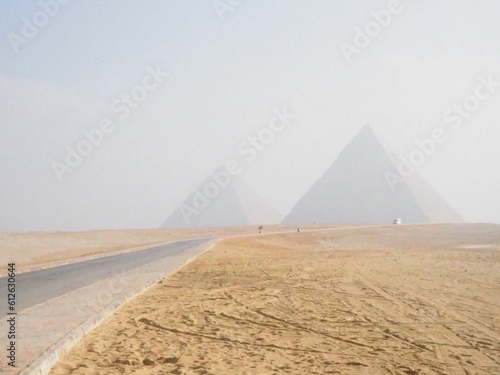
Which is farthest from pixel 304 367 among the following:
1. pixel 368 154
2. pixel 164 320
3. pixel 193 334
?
pixel 368 154

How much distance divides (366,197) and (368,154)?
65.4 feet

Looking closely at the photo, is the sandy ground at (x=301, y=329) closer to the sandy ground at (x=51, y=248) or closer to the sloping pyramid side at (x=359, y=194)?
the sandy ground at (x=51, y=248)

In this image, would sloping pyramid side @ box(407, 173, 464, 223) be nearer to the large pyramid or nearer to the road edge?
the large pyramid

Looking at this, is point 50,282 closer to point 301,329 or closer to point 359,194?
point 301,329

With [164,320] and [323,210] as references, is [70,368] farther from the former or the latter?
[323,210]

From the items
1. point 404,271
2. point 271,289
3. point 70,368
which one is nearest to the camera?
point 70,368

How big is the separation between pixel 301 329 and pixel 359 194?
174259 millimetres

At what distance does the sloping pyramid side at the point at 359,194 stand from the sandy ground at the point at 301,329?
152m

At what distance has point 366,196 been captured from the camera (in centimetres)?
17725

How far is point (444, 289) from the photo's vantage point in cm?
1352

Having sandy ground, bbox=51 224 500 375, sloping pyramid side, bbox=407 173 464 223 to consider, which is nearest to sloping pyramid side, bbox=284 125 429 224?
sloping pyramid side, bbox=407 173 464 223

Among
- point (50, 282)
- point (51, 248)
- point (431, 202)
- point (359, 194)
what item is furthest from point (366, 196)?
point (50, 282)

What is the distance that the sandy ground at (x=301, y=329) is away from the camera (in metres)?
6.51

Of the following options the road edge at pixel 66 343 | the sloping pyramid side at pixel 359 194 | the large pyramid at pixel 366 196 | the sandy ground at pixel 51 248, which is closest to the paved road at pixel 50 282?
the road edge at pixel 66 343
